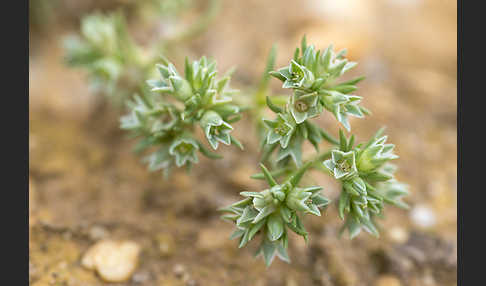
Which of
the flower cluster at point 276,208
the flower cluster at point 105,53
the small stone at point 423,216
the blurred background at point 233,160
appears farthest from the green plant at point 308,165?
the flower cluster at point 105,53

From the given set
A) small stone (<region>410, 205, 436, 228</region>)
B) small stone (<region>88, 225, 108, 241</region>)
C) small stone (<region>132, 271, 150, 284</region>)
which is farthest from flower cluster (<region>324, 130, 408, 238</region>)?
small stone (<region>88, 225, 108, 241</region>)

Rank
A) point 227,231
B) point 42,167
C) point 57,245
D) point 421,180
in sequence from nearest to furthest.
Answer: point 57,245 → point 227,231 → point 42,167 → point 421,180

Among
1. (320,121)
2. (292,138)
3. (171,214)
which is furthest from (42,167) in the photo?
(320,121)

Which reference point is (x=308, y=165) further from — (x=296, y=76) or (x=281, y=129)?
(x=296, y=76)

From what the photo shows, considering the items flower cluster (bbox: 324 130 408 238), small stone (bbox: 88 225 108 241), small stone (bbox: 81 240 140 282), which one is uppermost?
flower cluster (bbox: 324 130 408 238)

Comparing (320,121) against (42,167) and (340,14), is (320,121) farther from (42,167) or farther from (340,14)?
(42,167)

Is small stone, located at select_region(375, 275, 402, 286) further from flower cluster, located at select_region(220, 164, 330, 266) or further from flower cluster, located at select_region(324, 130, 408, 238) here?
flower cluster, located at select_region(220, 164, 330, 266)
